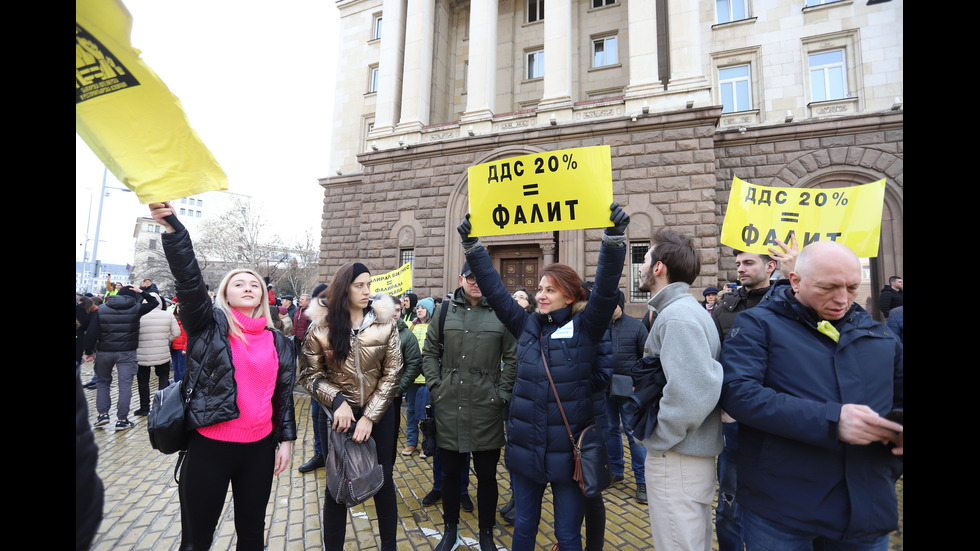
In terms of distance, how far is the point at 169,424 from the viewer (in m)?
2.22

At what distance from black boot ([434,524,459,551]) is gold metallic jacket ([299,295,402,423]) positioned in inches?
43.2

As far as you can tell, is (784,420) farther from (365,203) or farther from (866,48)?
(866,48)

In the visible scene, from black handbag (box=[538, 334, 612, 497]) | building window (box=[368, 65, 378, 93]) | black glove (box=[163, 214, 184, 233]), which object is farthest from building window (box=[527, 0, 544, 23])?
black handbag (box=[538, 334, 612, 497])

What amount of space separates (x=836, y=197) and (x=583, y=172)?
2.88 m

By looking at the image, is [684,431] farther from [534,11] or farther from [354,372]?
[534,11]

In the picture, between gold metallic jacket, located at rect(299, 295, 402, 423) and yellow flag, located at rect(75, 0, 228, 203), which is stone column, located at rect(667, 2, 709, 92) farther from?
yellow flag, located at rect(75, 0, 228, 203)

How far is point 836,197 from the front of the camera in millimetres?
3977

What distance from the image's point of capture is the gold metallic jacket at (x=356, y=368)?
112 inches

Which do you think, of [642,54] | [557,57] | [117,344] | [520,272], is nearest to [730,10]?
[642,54]

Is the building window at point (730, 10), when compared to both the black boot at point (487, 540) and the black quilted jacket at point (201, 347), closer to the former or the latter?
the black boot at point (487, 540)

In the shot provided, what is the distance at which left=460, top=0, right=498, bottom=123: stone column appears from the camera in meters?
13.8

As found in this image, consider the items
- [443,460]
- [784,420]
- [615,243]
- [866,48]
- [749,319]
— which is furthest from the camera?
[866,48]

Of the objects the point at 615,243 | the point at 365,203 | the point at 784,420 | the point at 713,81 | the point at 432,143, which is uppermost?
the point at 713,81

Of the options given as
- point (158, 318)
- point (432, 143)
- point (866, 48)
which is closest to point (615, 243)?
point (158, 318)
